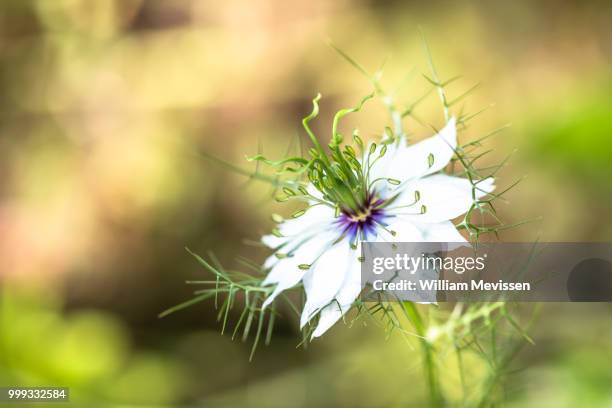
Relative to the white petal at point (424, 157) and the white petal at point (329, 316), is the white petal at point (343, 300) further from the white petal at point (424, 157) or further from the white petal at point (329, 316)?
the white petal at point (424, 157)

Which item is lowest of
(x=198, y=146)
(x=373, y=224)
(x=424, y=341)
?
(x=424, y=341)

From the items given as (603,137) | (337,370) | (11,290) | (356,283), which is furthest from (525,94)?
(11,290)

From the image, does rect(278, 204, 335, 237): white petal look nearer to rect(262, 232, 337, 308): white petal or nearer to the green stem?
rect(262, 232, 337, 308): white petal

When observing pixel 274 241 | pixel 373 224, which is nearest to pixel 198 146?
pixel 274 241

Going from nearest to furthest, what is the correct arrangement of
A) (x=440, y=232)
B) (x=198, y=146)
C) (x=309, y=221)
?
(x=440, y=232) → (x=309, y=221) → (x=198, y=146)

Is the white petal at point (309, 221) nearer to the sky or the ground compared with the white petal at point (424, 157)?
nearer to the ground

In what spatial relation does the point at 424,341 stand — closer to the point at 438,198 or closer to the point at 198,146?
the point at 438,198

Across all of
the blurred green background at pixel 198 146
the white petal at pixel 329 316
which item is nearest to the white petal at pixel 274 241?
the white petal at pixel 329 316
